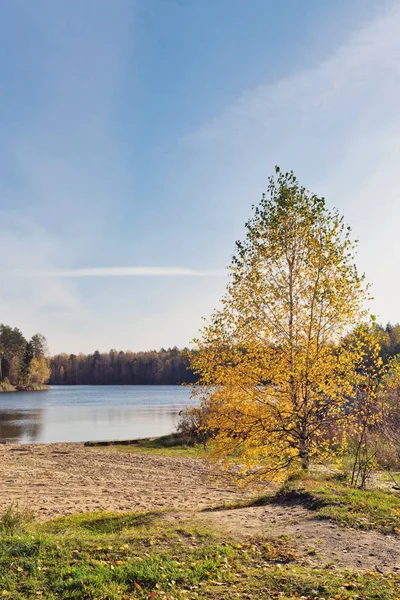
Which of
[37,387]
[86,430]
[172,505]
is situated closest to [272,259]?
[172,505]

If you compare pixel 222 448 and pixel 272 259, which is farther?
pixel 272 259

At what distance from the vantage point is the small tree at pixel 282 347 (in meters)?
11.0

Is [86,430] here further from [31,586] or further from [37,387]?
[37,387]

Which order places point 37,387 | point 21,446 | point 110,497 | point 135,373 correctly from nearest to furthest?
point 110,497
point 21,446
point 37,387
point 135,373

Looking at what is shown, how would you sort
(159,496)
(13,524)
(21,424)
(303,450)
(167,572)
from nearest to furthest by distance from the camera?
(167,572) < (13,524) < (303,450) < (159,496) < (21,424)

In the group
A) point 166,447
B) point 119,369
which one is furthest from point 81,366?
point 166,447

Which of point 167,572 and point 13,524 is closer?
point 167,572

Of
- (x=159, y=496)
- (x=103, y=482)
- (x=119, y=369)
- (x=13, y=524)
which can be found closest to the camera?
(x=13, y=524)

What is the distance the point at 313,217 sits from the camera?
1180cm

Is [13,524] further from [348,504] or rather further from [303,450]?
[303,450]

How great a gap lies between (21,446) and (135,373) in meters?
111

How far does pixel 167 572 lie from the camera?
602 centimetres

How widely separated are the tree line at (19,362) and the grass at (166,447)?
7534 cm

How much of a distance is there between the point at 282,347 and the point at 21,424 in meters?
33.3
